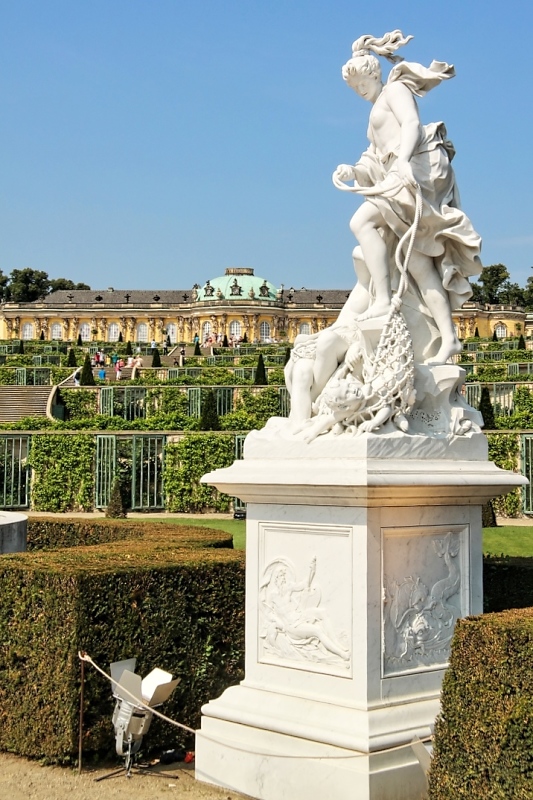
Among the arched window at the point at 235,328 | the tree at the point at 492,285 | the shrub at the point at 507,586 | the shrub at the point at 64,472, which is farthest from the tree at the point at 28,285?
the shrub at the point at 507,586

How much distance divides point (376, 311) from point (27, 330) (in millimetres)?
87306

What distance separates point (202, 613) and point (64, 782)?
111 cm

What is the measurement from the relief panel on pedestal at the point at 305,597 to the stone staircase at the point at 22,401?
2533 cm

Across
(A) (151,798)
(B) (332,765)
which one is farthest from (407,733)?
(A) (151,798)

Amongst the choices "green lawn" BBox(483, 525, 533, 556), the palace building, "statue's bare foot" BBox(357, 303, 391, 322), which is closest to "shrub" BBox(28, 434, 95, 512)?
"green lawn" BBox(483, 525, 533, 556)

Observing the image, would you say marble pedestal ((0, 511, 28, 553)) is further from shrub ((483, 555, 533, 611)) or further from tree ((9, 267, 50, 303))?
tree ((9, 267, 50, 303))

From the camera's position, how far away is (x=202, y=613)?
208 inches

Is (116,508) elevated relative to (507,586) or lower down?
lower down

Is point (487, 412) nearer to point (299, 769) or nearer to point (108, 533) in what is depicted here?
point (108, 533)

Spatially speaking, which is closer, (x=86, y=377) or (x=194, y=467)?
→ (x=194, y=467)

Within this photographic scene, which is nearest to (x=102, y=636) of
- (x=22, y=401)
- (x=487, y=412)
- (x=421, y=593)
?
(x=421, y=593)

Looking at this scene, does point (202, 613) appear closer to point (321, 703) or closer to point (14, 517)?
point (321, 703)

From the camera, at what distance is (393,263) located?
15.3ft

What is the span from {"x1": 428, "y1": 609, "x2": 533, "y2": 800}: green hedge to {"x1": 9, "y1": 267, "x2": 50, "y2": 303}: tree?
308 feet
